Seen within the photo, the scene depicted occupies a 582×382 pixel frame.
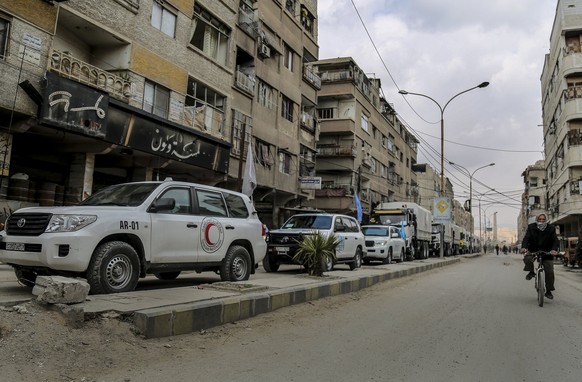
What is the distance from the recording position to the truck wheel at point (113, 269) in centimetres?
594

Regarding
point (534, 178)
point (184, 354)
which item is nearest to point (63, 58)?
point (184, 354)

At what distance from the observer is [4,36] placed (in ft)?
40.2

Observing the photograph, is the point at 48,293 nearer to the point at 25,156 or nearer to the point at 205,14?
the point at 25,156

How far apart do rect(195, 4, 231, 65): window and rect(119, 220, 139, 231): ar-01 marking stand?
15.8m

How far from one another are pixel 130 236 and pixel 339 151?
32.6 m

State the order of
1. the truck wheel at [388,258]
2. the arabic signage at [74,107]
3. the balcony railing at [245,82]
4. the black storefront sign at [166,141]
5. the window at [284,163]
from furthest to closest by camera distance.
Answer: the window at [284,163] → the balcony railing at [245,82] → the truck wheel at [388,258] → the black storefront sign at [166,141] → the arabic signage at [74,107]

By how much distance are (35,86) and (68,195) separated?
373cm

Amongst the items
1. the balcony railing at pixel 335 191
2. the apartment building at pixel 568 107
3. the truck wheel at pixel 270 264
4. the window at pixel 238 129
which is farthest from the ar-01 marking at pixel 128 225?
the apartment building at pixel 568 107

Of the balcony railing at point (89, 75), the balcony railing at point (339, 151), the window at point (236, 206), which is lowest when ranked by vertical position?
the window at point (236, 206)

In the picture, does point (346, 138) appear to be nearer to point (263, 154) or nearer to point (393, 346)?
point (263, 154)

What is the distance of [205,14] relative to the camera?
20.8 m

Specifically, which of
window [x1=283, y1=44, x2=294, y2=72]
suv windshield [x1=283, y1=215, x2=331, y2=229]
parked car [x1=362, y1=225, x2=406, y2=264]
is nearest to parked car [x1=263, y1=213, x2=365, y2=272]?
suv windshield [x1=283, y1=215, x2=331, y2=229]

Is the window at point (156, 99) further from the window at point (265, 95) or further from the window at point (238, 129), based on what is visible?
the window at point (265, 95)

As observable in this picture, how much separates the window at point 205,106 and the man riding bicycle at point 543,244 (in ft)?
45.9
